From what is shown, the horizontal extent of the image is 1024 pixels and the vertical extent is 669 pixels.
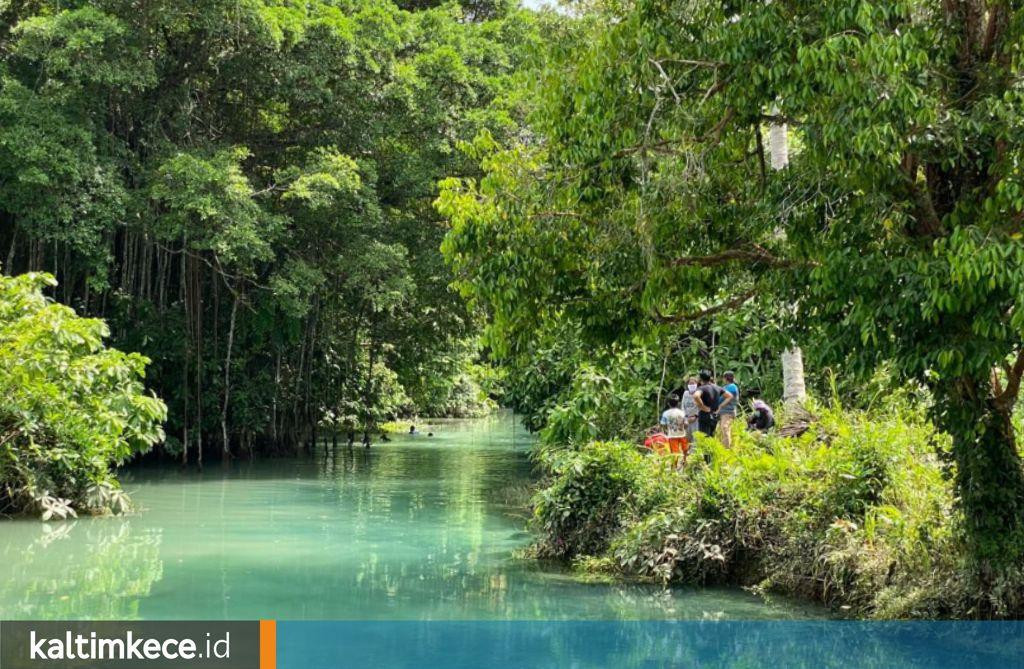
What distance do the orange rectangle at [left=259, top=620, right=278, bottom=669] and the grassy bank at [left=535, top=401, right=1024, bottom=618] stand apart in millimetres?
3344

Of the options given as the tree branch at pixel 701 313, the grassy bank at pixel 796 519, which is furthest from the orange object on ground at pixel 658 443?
the tree branch at pixel 701 313

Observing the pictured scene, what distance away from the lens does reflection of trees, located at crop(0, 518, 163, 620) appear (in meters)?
9.02

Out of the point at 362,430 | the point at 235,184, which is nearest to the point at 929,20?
the point at 235,184

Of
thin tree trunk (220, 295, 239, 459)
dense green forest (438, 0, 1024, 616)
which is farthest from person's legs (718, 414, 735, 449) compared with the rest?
thin tree trunk (220, 295, 239, 459)

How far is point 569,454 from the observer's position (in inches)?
456

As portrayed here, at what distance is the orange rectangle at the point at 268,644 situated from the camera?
24.0 feet

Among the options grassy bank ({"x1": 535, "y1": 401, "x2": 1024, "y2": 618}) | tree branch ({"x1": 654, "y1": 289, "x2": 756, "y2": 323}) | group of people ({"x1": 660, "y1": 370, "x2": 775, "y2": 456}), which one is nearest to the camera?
grassy bank ({"x1": 535, "y1": 401, "x2": 1024, "y2": 618})

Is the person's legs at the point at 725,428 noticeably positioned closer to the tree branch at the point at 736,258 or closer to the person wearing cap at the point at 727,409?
the person wearing cap at the point at 727,409

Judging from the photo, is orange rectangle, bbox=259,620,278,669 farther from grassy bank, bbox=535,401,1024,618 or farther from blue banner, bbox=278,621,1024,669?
grassy bank, bbox=535,401,1024,618

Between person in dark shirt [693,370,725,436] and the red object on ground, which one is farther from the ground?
person in dark shirt [693,370,725,436]

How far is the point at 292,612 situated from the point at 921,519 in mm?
4971

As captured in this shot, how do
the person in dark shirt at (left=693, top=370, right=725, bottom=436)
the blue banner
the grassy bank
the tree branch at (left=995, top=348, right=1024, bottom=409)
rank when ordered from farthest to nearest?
the person in dark shirt at (left=693, top=370, right=725, bottom=436)
the grassy bank
the tree branch at (left=995, top=348, right=1024, bottom=409)
the blue banner

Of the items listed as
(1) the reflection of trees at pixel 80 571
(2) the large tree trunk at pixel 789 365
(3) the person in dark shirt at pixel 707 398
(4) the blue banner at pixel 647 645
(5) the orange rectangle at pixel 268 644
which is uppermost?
(2) the large tree trunk at pixel 789 365

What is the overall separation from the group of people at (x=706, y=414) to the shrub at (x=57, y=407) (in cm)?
653
